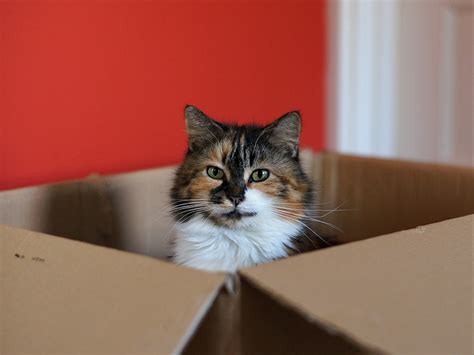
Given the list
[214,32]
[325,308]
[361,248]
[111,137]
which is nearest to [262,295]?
A: [325,308]

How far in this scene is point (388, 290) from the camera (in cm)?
64

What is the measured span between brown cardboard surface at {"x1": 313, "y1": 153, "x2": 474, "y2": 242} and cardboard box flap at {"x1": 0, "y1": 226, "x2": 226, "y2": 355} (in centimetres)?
68

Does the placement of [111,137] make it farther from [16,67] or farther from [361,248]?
[361,248]

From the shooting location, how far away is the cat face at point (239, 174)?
1033 millimetres

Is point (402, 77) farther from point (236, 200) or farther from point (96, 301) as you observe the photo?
point (96, 301)

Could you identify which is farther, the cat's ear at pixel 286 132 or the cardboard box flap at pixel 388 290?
the cat's ear at pixel 286 132

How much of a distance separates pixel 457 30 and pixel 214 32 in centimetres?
93

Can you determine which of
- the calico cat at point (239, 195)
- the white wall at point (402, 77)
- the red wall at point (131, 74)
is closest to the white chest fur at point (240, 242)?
the calico cat at point (239, 195)

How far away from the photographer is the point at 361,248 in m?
0.72

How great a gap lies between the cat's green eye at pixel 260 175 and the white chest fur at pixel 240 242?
0.07 m

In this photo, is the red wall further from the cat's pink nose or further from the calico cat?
the cat's pink nose

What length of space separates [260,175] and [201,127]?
0.55 feet

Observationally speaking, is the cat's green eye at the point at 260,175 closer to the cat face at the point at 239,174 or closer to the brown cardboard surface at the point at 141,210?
the cat face at the point at 239,174

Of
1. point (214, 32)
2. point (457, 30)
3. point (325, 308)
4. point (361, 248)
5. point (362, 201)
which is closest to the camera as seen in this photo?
point (325, 308)
